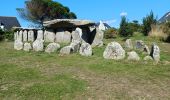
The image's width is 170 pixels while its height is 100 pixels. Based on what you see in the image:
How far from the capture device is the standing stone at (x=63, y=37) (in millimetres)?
28078

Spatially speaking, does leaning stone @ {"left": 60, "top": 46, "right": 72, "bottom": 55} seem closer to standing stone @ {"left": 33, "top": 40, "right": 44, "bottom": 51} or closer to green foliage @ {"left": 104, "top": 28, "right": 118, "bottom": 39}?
standing stone @ {"left": 33, "top": 40, "right": 44, "bottom": 51}

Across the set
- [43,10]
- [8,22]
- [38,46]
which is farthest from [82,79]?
[8,22]

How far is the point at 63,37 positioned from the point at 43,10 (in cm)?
3243

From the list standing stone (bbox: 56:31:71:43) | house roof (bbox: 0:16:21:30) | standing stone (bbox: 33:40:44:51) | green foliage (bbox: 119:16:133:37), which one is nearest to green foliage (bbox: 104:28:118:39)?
green foliage (bbox: 119:16:133:37)

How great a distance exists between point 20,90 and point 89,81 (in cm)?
228

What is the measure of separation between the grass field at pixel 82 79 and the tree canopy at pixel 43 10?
42.9 m

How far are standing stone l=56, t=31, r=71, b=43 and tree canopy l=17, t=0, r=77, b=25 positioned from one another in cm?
3168

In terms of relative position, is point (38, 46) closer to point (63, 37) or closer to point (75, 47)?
point (75, 47)

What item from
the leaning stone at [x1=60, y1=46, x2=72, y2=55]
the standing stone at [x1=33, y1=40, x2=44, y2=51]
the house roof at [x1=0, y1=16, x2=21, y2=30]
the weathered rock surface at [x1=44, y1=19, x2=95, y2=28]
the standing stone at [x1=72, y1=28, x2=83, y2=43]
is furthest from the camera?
the house roof at [x1=0, y1=16, x2=21, y2=30]

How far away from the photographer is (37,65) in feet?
52.0

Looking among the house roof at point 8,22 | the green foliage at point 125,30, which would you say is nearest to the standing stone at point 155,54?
the green foliage at point 125,30

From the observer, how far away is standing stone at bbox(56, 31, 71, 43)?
28.1 meters

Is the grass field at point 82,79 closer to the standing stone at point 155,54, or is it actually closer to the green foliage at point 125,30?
the standing stone at point 155,54

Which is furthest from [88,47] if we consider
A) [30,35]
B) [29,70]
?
[30,35]
